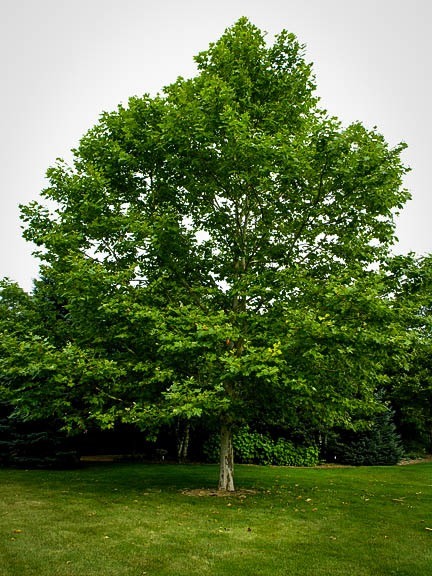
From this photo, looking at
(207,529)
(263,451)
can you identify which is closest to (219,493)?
(207,529)

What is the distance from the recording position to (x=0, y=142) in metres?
94.2

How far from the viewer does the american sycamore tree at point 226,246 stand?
987 cm

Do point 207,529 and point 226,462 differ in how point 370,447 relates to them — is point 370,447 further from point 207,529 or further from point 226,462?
point 207,529

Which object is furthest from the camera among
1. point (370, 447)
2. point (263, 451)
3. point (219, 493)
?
point (370, 447)

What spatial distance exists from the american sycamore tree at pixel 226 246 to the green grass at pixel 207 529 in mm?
1924

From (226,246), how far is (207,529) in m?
7.40

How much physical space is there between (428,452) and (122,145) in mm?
32148

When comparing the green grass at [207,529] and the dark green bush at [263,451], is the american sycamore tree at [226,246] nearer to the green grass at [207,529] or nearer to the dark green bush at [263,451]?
the green grass at [207,529]

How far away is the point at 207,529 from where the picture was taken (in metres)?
8.11

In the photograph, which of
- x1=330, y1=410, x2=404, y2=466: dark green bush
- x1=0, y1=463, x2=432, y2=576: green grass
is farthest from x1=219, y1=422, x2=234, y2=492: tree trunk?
x1=330, y1=410, x2=404, y2=466: dark green bush

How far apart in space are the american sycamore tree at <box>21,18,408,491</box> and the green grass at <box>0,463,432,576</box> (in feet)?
6.31

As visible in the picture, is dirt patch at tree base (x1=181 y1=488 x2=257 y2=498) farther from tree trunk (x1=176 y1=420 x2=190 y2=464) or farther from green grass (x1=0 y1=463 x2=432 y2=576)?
tree trunk (x1=176 y1=420 x2=190 y2=464)

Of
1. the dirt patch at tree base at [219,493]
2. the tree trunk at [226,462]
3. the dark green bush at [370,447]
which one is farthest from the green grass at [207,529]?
the dark green bush at [370,447]

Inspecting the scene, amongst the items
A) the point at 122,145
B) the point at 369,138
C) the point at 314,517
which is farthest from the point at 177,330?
the point at 369,138
